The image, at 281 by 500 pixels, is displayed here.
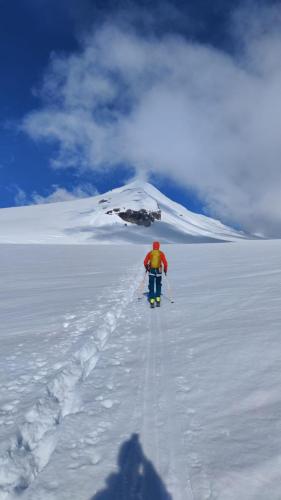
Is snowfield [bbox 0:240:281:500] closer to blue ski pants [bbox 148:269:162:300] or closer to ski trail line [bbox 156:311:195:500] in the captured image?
ski trail line [bbox 156:311:195:500]

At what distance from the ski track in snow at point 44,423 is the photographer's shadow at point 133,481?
613mm

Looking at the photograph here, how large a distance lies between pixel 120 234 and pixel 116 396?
114 m

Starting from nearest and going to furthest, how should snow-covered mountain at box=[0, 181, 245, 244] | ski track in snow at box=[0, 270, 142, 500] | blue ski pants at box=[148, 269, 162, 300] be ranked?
1. ski track in snow at box=[0, 270, 142, 500]
2. blue ski pants at box=[148, 269, 162, 300]
3. snow-covered mountain at box=[0, 181, 245, 244]

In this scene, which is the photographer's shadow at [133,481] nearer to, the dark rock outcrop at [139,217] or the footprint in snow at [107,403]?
→ the footprint in snow at [107,403]

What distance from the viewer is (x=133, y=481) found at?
2.47 metres

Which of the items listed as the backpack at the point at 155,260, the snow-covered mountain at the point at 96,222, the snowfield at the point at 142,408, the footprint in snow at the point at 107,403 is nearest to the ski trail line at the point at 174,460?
the snowfield at the point at 142,408

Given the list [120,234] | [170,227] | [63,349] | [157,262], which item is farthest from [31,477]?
[170,227]

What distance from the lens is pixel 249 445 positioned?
8.71 feet

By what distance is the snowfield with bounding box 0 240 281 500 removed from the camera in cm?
240

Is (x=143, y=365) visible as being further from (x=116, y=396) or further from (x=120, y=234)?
(x=120, y=234)

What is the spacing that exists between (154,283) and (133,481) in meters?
7.02

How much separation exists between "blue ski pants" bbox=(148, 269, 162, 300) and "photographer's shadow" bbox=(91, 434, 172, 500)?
6.16 meters

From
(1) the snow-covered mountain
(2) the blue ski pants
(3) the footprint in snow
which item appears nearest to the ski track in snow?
(3) the footprint in snow

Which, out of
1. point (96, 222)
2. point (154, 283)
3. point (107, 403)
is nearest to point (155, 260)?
point (154, 283)
